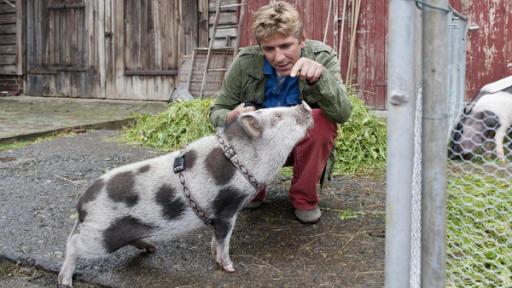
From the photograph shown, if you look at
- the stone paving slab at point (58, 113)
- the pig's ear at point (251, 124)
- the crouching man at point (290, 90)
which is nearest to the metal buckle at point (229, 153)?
the pig's ear at point (251, 124)

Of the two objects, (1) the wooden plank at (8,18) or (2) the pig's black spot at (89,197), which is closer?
(2) the pig's black spot at (89,197)

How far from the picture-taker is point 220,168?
103 inches

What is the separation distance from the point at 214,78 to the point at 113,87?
253 centimetres

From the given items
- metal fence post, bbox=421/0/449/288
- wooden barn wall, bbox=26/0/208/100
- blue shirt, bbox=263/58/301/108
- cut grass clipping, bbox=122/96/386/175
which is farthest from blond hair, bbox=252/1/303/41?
wooden barn wall, bbox=26/0/208/100

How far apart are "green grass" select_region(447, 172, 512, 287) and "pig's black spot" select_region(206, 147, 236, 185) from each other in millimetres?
1039

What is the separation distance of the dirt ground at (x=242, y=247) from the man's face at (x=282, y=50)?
961mm

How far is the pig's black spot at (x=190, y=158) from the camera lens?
2.63 meters

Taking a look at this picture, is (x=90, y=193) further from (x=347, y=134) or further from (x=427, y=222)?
(x=347, y=134)

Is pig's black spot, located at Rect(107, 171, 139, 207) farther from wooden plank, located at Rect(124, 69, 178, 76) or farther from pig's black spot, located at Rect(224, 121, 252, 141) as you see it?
wooden plank, located at Rect(124, 69, 178, 76)

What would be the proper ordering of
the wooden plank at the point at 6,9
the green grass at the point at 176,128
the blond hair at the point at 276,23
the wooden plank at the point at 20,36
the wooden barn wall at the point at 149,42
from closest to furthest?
1. the blond hair at the point at 276,23
2. the green grass at the point at 176,128
3. the wooden barn wall at the point at 149,42
4. the wooden plank at the point at 20,36
5. the wooden plank at the point at 6,9

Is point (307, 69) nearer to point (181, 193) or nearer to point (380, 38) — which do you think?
point (181, 193)

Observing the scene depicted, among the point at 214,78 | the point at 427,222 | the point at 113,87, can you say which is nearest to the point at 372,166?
the point at 427,222

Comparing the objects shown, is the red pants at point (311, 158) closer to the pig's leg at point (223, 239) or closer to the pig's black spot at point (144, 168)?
the pig's leg at point (223, 239)

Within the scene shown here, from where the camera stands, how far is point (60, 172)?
4.91 metres
